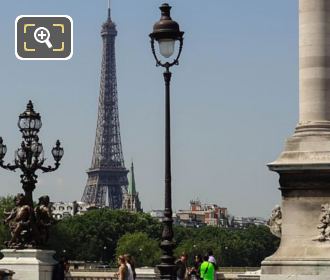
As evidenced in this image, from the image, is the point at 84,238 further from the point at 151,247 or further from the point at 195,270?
the point at 195,270

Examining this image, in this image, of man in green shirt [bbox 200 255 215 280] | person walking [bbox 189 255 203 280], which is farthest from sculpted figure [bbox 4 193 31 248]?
man in green shirt [bbox 200 255 215 280]

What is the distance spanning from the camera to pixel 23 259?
131 feet

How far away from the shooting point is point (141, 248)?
591 ft

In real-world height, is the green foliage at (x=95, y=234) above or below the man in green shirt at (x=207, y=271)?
above

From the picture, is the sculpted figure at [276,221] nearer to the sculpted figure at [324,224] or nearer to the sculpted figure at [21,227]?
the sculpted figure at [324,224]

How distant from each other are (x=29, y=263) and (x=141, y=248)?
141m

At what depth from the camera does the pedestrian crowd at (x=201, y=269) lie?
111 ft

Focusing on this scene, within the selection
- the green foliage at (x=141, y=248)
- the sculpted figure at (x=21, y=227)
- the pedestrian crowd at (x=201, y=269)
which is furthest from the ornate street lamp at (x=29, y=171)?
the green foliage at (x=141, y=248)

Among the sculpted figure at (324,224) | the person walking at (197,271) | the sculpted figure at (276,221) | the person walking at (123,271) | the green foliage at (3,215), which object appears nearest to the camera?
the sculpted figure at (324,224)

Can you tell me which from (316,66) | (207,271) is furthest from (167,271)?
(316,66)

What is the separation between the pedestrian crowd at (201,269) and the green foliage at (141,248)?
453ft

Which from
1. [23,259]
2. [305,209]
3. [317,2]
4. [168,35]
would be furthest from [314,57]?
[23,259]

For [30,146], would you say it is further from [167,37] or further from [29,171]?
[167,37]

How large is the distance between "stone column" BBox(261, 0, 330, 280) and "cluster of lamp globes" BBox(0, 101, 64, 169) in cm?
1204
